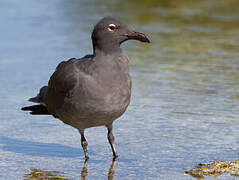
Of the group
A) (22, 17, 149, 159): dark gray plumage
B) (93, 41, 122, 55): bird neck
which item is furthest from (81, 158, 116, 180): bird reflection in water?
(93, 41, 122, 55): bird neck

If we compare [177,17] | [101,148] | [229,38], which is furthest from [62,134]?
[177,17]

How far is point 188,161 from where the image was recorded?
7.59 meters

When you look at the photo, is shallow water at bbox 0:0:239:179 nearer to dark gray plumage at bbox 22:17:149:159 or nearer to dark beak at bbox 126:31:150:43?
dark gray plumage at bbox 22:17:149:159

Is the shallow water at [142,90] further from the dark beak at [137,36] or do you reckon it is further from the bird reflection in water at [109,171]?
the dark beak at [137,36]

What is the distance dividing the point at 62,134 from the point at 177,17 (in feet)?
31.7

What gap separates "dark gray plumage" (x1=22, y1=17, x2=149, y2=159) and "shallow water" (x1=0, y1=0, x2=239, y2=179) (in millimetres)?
609

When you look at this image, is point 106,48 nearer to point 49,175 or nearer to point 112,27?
point 112,27

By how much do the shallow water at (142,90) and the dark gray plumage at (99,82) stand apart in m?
0.61

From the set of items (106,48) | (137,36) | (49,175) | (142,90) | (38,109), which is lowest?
(49,175)

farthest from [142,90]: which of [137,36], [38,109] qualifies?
[137,36]

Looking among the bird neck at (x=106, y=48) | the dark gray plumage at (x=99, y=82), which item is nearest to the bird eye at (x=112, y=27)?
the dark gray plumage at (x=99, y=82)

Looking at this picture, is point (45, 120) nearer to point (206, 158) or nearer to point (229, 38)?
point (206, 158)

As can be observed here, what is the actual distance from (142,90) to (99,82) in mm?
3587

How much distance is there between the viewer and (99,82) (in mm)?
7266
